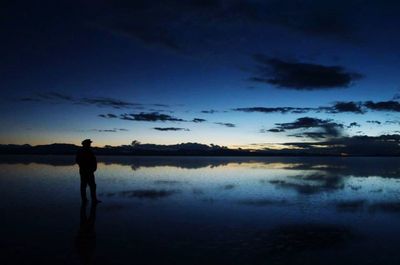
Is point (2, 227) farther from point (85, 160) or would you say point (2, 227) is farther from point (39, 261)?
point (85, 160)

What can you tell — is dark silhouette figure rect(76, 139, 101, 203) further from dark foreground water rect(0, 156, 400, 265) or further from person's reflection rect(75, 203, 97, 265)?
person's reflection rect(75, 203, 97, 265)

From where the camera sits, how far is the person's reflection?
8.26 meters

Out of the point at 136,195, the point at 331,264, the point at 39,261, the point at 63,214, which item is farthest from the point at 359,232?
the point at 136,195

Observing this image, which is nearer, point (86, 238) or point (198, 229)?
point (86, 238)

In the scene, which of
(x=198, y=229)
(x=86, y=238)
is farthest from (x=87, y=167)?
Answer: (x=198, y=229)

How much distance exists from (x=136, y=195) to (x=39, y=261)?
11.0 meters

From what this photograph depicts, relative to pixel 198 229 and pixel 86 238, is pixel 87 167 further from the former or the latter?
pixel 198 229

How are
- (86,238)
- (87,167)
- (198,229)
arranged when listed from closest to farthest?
(86,238), (198,229), (87,167)

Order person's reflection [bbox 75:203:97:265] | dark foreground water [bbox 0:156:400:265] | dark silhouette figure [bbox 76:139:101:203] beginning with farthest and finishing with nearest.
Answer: dark silhouette figure [bbox 76:139:101:203] → dark foreground water [bbox 0:156:400:265] → person's reflection [bbox 75:203:97:265]

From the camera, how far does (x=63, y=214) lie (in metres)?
13.4

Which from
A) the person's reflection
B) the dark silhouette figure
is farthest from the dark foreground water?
the dark silhouette figure

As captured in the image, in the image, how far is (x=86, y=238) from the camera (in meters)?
9.93

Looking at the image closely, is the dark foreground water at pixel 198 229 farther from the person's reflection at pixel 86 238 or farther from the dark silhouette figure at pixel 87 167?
the dark silhouette figure at pixel 87 167

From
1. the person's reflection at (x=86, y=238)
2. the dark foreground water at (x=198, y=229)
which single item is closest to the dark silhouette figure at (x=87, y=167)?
the dark foreground water at (x=198, y=229)
